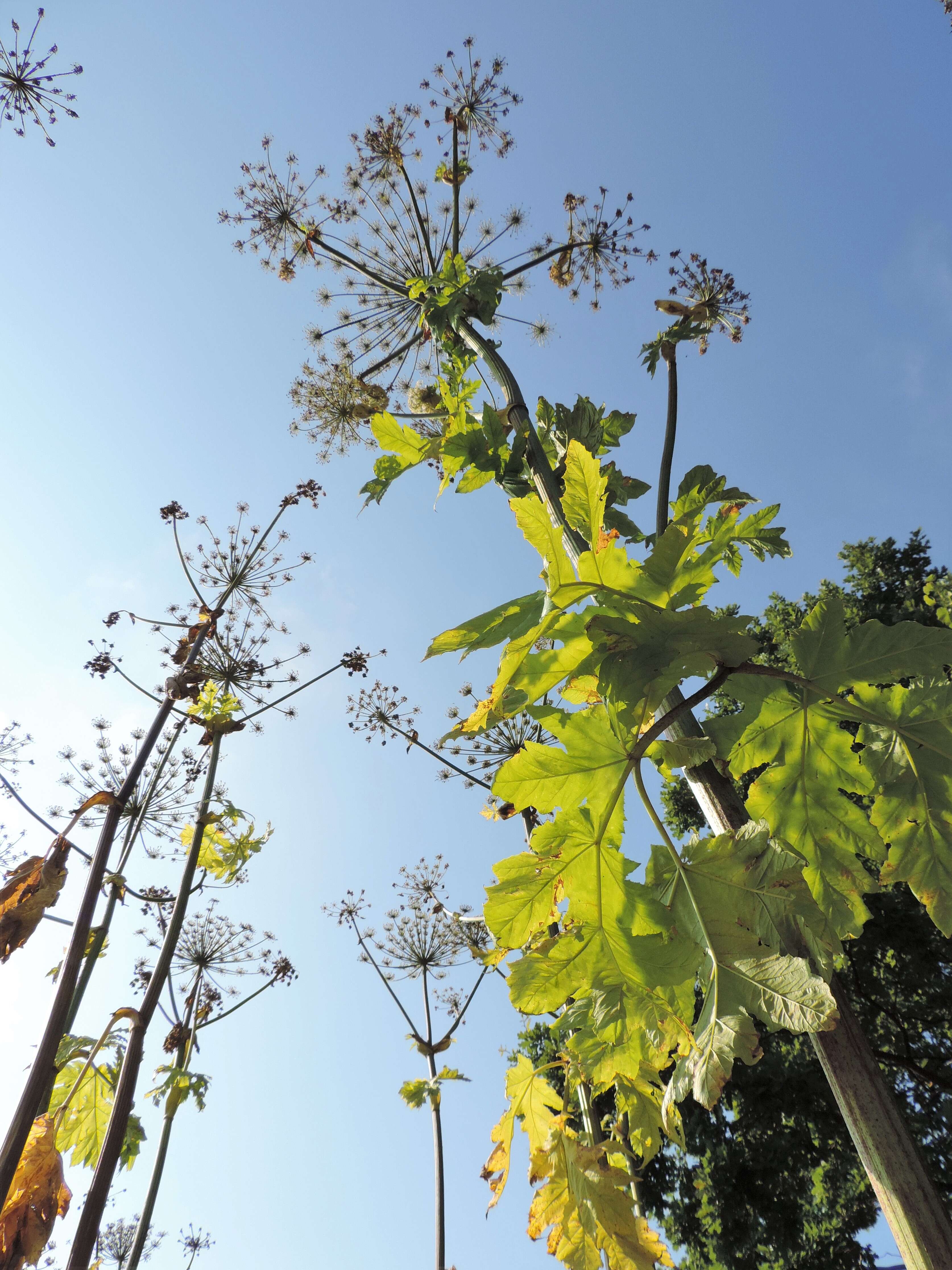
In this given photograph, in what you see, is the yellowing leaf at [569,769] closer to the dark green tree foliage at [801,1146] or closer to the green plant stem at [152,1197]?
the green plant stem at [152,1197]

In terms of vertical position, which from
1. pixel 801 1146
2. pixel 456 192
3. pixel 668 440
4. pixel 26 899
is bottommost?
pixel 26 899

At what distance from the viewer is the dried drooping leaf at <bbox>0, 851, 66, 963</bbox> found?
1.66 m

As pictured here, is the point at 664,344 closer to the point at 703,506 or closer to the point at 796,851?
the point at 703,506

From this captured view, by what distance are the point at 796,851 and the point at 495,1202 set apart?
1367 mm

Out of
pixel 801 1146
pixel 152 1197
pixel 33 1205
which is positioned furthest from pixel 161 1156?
pixel 801 1146

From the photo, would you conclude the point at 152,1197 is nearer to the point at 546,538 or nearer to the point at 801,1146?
the point at 546,538

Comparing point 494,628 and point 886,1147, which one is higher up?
point 494,628

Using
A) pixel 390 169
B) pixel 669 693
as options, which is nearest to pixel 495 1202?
pixel 669 693

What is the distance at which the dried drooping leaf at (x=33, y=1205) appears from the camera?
156cm

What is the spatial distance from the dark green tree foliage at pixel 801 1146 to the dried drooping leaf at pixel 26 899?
12471 mm

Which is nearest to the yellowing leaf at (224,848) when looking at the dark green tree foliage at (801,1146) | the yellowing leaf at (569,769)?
the yellowing leaf at (569,769)

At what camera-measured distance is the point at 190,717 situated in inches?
126

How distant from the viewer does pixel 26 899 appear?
1671 mm

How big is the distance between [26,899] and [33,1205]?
2.35ft
